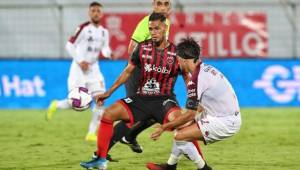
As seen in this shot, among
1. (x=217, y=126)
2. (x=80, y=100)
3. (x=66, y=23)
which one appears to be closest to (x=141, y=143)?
(x=80, y=100)

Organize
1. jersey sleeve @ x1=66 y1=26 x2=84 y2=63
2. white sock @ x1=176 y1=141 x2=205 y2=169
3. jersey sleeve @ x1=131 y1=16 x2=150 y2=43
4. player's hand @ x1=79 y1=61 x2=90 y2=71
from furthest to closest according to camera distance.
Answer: jersey sleeve @ x1=66 y1=26 x2=84 y2=63
player's hand @ x1=79 y1=61 x2=90 y2=71
jersey sleeve @ x1=131 y1=16 x2=150 y2=43
white sock @ x1=176 y1=141 x2=205 y2=169

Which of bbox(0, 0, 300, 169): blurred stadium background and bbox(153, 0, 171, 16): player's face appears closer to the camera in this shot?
bbox(153, 0, 171, 16): player's face

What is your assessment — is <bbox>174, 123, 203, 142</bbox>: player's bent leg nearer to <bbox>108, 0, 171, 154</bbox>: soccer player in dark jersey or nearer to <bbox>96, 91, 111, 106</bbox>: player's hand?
<bbox>96, 91, 111, 106</bbox>: player's hand

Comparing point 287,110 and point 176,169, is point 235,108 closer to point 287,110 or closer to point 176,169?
point 176,169

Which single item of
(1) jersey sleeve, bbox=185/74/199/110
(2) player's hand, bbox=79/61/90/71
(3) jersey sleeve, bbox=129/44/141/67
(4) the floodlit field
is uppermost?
(3) jersey sleeve, bbox=129/44/141/67

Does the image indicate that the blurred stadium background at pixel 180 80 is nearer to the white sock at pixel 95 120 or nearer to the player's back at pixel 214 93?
the white sock at pixel 95 120

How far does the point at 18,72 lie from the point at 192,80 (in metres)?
10.9

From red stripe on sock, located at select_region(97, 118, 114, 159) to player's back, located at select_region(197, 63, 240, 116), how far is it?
1.23 m

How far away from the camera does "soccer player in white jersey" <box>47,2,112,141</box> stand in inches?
533

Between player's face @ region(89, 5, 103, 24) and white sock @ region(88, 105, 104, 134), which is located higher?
player's face @ region(89, 5, 103, 24)

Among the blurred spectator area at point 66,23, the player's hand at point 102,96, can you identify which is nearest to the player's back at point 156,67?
the player's hand at point 102,96

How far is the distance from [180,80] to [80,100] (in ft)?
23.6

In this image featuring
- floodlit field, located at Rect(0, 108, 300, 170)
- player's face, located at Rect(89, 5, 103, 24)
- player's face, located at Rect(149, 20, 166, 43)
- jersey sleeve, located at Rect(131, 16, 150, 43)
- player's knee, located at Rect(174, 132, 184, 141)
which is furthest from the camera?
player's face, located at Rect(89, 5, 103, 24)

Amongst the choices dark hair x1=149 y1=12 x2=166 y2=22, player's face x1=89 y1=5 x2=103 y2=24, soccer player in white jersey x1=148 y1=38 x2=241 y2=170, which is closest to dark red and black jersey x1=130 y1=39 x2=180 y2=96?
dark hair x1=149 y1=12 x2=166 y2=22
